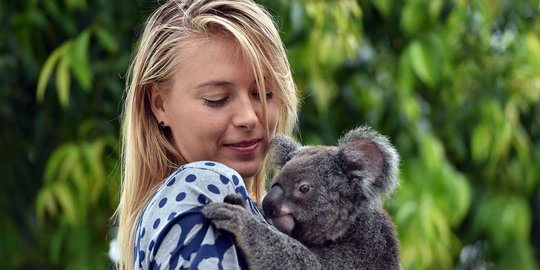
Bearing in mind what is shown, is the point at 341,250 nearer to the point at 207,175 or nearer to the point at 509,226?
the point at 207,175

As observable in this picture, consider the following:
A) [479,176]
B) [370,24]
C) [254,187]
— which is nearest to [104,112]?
[370,24]

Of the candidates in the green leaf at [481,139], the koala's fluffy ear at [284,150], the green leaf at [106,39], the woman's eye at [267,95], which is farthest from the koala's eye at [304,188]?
the green leaf at [481,139]

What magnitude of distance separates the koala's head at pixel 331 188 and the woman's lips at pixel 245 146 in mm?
139

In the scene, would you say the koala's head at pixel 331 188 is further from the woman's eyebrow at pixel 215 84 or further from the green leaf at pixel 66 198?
the green leaf at pixel 66 198

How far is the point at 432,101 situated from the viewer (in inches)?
206

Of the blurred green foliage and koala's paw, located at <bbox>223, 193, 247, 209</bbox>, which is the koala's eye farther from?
the blurred green foliage

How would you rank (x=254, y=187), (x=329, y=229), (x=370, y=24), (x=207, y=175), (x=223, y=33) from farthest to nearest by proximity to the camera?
(x=370, y=24) < (x=254, y=187) < (x=329, y=229) < (x=223, y=33) < (x=207, y=175)

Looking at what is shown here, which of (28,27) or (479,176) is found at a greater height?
(28,27)

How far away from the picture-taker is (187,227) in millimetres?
1810

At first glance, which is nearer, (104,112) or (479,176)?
(104,112)

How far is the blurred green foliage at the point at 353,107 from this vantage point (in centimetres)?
452

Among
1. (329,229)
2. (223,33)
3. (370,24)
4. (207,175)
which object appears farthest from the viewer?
(370,24)

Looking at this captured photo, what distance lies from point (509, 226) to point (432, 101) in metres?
0.73

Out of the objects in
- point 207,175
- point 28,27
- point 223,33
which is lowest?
point 28,27
